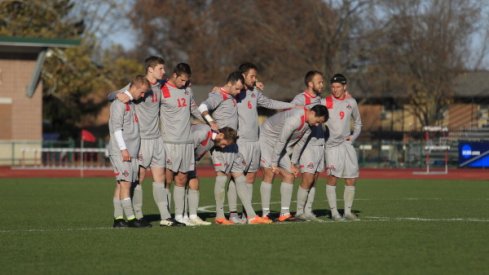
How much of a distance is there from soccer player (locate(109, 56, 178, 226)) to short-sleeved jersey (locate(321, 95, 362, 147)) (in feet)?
9.15

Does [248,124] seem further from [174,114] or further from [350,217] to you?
[350,217]

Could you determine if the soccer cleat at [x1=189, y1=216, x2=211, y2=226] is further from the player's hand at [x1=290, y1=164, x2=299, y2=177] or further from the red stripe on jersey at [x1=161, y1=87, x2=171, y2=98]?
the red stripe on jersey at [x1=161, y1=87, x2=171, y2=98]

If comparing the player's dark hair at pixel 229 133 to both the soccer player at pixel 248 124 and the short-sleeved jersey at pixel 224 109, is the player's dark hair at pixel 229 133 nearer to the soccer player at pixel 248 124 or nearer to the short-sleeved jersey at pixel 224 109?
the short-sleeved jersey at pixel 224 109

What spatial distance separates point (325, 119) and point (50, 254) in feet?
16.3

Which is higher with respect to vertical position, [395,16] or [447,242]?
[395,16]

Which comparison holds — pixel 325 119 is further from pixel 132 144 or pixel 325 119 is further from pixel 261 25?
pixel 261 25

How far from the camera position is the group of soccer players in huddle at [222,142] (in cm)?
1475

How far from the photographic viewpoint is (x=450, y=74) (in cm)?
5809

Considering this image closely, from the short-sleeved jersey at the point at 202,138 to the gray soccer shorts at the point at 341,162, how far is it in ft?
6.53

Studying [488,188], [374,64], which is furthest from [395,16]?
[488,188]

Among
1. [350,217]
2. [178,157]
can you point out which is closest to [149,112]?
[178,157]

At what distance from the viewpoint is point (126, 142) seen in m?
14.7

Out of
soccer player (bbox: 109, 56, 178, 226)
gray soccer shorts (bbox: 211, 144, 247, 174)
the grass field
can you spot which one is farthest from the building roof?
soccer player (bbox: 109, 56, 178, 226)

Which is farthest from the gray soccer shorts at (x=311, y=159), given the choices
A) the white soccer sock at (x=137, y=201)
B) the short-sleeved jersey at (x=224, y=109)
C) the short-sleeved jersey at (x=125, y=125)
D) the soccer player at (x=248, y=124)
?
the short-sleeved jersey at (x=125, y=125)
